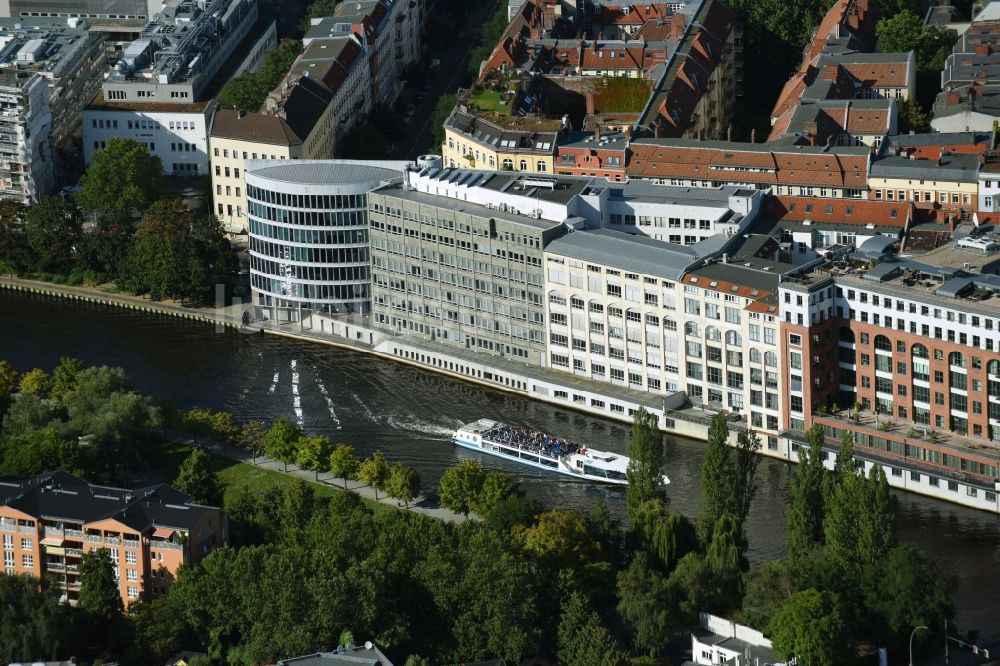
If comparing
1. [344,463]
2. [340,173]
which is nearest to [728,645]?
[344,463]

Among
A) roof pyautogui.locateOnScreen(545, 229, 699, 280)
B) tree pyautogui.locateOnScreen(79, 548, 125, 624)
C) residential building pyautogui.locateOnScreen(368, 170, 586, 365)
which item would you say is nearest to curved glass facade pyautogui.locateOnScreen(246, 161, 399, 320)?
residential building pyautogui.locateOnScreen(368, 170, 586, 365)

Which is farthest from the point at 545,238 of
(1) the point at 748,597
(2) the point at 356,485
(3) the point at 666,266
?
(1) the point at 748,597

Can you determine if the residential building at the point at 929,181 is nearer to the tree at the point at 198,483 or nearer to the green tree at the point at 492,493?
the green tree at the point at 492,493

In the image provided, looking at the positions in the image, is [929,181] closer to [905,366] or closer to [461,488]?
[905,366]

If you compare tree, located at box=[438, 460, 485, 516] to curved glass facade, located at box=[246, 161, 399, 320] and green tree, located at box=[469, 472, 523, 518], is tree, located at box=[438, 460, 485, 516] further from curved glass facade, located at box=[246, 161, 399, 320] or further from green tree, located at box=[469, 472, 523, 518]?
curved glass facade, located at box=[246, 161, 399, 320]

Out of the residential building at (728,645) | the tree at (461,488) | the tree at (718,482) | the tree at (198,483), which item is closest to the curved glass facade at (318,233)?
the tree at (198,483)

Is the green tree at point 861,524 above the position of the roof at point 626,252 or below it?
below
